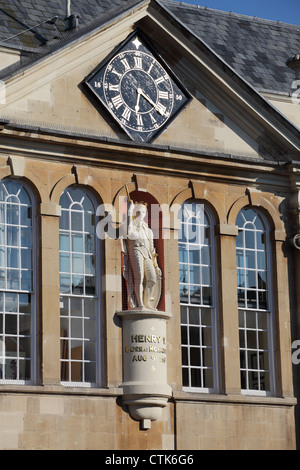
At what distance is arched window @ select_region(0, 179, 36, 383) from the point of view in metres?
29.4

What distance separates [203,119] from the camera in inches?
1286

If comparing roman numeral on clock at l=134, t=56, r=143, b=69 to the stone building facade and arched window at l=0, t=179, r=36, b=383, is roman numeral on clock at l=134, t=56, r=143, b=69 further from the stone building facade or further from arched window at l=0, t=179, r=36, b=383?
arched window at l=0, t=179, r=36, b=383

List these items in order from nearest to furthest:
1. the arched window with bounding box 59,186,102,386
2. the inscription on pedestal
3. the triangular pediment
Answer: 1. the arched window with bounding box 59,186,102,386
2. the inscription on pedestal
3. the triangular pediment

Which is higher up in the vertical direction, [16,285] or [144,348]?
[16,285]

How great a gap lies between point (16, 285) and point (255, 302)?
599 centimetres

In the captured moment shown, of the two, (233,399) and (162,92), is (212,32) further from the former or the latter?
(233,399)

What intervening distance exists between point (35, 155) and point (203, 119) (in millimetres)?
4397

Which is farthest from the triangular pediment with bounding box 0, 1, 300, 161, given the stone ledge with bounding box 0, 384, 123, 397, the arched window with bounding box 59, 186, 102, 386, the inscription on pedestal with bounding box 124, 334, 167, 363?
the stone ledge with bounding box 0, 384, 123, 397

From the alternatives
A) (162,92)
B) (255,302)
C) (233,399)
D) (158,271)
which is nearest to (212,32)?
(162,92)

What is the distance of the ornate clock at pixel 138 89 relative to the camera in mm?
31328

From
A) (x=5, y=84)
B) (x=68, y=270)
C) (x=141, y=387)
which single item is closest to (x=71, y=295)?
(x=68, y=270)

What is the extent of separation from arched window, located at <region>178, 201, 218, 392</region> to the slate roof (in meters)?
3.82

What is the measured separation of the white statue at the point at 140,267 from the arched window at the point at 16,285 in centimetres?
221

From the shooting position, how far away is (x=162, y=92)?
32062mm
